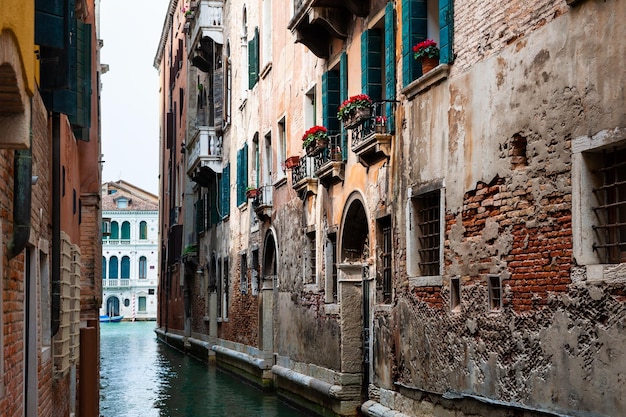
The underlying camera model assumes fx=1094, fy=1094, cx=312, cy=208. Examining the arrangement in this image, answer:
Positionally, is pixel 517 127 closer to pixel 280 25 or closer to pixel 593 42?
pixel 593 42

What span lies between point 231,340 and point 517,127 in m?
17.4

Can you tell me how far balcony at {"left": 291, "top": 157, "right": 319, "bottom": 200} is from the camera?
17016mm

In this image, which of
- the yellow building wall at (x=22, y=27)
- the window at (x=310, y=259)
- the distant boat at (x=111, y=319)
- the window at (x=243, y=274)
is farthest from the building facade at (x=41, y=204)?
the distant boat at (x=111, y=319)

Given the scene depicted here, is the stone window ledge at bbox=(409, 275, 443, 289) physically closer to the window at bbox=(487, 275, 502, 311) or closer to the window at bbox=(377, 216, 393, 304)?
the window at bbox=(487, 275, 502, 311)

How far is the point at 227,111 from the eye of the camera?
2794 centimetres

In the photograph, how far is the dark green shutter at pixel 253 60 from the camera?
22891mm

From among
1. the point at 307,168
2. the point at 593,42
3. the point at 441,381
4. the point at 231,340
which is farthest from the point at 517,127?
the point at 231,340

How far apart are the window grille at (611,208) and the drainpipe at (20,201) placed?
4.05 metres

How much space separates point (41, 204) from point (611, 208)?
4.53 m

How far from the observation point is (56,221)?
404 inches

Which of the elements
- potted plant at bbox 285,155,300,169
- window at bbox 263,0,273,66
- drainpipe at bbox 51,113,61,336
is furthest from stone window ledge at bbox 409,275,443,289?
window at bbox 263,0,273,66

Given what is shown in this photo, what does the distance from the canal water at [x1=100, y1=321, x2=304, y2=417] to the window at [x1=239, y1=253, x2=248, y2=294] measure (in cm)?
197

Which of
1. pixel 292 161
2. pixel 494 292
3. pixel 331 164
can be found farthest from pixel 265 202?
pixel 494 292

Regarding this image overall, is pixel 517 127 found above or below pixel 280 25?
below
